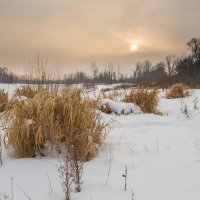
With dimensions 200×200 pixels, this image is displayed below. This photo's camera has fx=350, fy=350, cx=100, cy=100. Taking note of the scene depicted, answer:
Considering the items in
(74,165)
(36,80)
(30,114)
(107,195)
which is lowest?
(107,195)

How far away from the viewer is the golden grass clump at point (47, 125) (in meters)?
3.45

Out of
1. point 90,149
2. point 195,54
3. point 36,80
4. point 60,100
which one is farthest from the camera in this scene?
point 195,54

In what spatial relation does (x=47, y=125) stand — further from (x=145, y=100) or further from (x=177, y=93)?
(x=177, y=93)

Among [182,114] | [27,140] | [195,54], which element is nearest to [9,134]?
[27,140]

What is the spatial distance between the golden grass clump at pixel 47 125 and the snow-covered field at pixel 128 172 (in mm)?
154

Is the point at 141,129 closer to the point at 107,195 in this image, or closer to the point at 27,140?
the point at 27,140

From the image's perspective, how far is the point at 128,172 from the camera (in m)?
3.04

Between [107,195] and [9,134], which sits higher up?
[9,134]

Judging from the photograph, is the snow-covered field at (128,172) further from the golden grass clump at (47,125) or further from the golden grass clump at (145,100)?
the golden grass clump at (145,100)

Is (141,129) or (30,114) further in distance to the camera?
(141,129)

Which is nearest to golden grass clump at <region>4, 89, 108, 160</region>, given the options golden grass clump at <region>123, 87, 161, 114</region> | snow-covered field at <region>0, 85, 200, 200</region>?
snow-covered field at <region>0, 85, 200, 200</region>

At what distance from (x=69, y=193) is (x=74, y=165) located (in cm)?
36

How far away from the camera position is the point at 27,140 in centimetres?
347

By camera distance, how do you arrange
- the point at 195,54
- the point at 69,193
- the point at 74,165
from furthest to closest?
the point at 195,54, the point at 74,165, the point at 69,193
